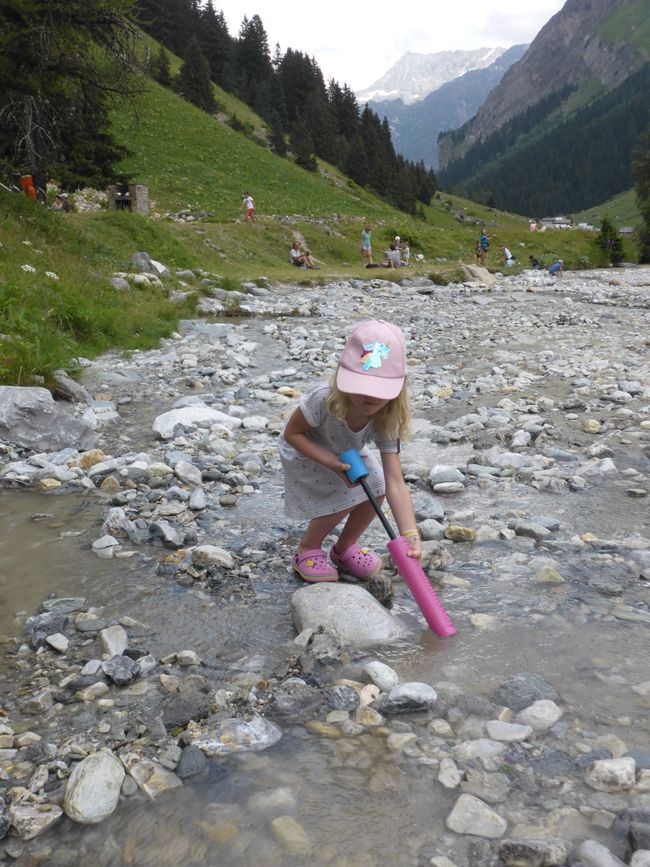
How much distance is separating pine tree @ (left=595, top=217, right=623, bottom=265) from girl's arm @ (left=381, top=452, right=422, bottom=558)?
4693cm

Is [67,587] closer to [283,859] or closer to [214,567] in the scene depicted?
[214,567]

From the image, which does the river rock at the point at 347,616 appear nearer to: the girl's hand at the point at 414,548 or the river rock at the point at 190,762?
the girl's hand at the point at 414,548

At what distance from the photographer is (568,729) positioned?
2.81 meters

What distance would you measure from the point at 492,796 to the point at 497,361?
933 cm

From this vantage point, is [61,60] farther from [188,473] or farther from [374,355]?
[374,355]

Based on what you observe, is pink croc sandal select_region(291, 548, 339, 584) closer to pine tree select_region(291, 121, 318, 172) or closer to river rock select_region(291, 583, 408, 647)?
river rock select_region(291, 583, 408, 647)

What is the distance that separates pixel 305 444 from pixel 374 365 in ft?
2.27

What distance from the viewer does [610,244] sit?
151 ft

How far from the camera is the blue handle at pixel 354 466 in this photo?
3.79m

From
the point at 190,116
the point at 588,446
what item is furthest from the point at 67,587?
the point at 190,116

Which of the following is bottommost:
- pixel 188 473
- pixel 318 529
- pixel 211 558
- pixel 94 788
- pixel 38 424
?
pixel 94 788

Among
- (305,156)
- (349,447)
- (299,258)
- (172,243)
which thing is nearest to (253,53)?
(305,156)

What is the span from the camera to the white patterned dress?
13.4ft

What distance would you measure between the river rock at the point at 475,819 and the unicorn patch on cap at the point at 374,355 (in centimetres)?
202
